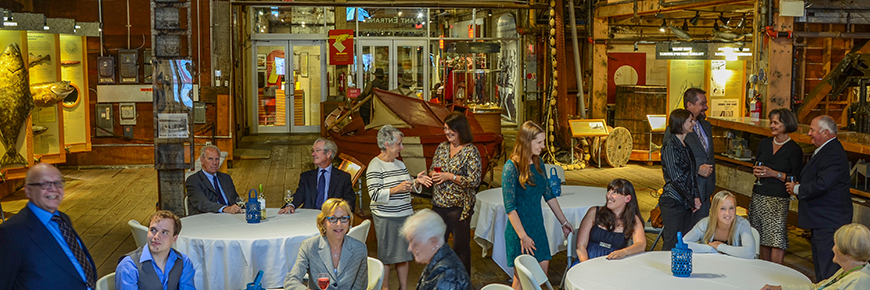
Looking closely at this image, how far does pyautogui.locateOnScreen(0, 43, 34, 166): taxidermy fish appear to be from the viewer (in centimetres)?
916

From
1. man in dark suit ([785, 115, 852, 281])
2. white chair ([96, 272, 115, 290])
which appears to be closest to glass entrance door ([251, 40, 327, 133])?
man in dark suit ([785, 115, 852, 281])

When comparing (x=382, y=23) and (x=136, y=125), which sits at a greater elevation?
(x=382, y=23)

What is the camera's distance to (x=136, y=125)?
12844 millimetres

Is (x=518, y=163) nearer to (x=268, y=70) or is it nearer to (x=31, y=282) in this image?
(x=31, y=282)

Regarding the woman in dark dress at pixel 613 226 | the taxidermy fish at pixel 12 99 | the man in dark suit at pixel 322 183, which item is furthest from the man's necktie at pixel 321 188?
the taxidermy fish at pixel 12 99

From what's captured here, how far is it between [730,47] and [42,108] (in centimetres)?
978

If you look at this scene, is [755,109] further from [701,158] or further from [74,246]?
[74,246]

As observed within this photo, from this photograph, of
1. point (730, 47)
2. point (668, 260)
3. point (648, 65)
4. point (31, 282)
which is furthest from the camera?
point (648, 65)

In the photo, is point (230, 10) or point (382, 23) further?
point (382, 23)

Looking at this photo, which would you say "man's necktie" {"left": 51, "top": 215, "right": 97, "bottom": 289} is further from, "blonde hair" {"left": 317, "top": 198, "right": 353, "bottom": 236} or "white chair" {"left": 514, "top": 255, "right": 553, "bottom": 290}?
"white chair" {"left": 514, "top": 255, "right": 553, "bottom": 290}

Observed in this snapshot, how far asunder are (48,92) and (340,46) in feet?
22.8

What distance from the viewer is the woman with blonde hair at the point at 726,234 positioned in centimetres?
433

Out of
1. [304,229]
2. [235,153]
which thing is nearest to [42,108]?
[235,153]

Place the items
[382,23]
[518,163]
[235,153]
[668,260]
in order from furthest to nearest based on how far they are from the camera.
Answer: [382,23], [235,153], [518,163], [668,260]
